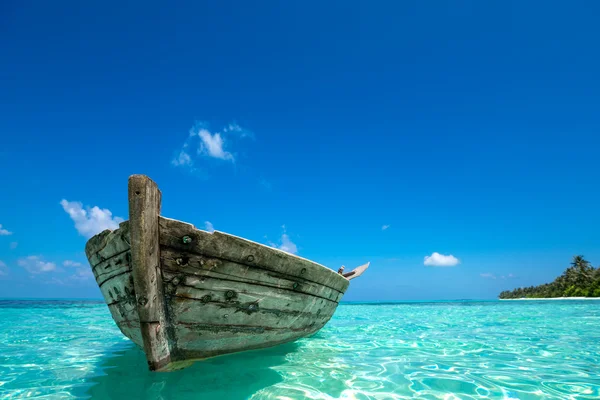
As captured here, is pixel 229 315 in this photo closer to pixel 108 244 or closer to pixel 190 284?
pixel 190 284

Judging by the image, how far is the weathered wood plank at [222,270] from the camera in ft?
10.6

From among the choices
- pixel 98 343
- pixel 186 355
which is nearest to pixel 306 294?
pixel 186 355

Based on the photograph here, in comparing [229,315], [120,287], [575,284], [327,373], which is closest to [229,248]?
[229,315]

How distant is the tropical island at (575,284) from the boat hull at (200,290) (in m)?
60.2

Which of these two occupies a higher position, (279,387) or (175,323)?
(175,323)

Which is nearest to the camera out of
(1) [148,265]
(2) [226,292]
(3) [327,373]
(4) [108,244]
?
(1) [148,265]

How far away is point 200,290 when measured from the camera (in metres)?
3.46

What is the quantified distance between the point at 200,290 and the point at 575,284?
225 ft

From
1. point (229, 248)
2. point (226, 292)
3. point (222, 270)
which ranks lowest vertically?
point (226, 292)

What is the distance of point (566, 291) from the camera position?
5238 centimetres

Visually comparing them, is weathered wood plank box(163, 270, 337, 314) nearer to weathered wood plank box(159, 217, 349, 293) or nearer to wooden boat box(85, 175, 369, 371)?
wooden boat box(85, 175, 369, 371)

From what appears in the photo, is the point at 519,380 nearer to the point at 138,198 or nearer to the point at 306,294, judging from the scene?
the point at 306,294

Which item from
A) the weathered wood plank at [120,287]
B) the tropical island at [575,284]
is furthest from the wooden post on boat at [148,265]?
the tropical island at [575,284]

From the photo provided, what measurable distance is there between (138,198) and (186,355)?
2.01 m
